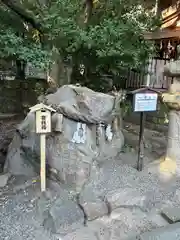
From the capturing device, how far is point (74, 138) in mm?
3768

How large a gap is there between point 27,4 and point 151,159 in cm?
417

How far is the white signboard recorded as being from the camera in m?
4.01

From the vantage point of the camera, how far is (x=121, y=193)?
3.58m

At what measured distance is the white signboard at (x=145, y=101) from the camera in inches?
158

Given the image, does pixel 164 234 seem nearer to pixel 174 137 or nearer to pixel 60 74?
pixel 174 137

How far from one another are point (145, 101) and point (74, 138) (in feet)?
4.42

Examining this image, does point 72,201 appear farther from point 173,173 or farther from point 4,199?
point 173,173

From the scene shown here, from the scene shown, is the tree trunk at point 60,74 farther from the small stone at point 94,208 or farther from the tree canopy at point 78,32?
the small stone at point 94,208

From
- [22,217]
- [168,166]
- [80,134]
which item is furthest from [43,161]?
[168,166]

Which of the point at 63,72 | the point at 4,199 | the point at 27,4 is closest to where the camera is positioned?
the point at 4,199

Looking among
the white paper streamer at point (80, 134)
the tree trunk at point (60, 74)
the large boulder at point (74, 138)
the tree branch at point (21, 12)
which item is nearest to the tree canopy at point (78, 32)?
the tree branch at point (21, 12)

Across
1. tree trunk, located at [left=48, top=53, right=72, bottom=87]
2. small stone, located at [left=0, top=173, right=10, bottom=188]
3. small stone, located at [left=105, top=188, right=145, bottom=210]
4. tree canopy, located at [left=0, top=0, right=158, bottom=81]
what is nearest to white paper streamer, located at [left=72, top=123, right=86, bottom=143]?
small stone, located at [left=105, top=188, right=145, bottom=210]

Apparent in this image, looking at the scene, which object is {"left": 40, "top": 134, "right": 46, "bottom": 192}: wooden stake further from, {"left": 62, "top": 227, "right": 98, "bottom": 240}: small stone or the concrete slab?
the concrete slab

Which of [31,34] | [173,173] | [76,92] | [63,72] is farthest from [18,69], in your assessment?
[173,173]
